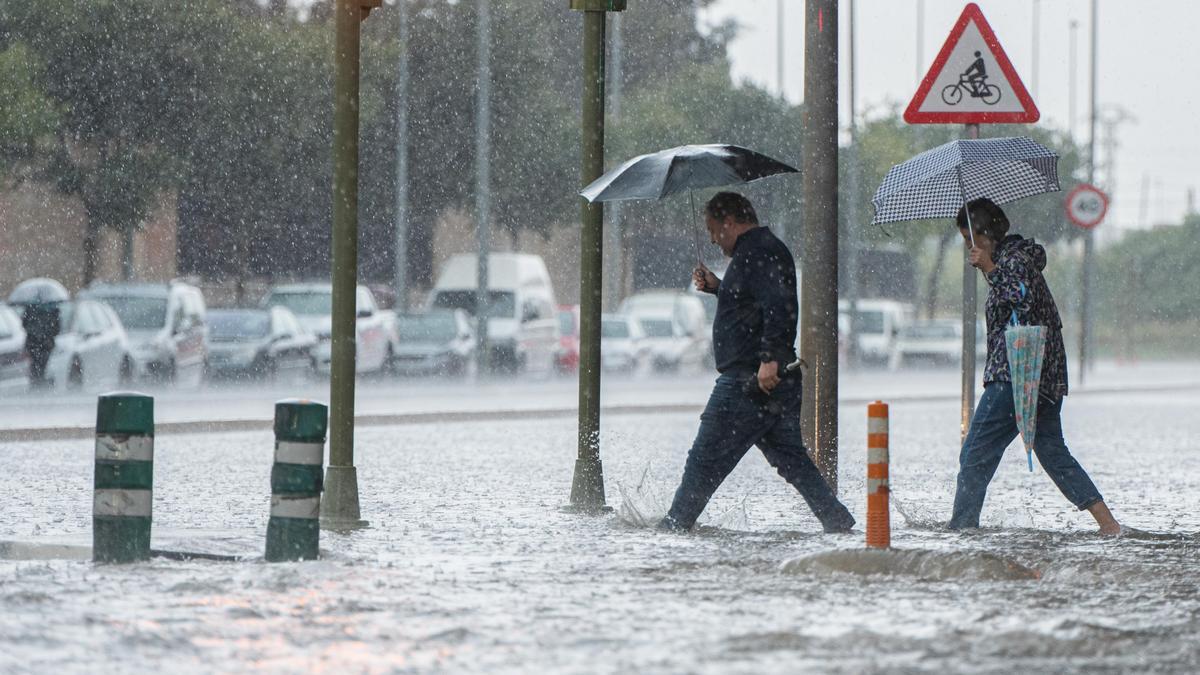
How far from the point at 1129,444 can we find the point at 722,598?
1318 cm

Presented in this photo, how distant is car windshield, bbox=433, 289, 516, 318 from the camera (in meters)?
43.0

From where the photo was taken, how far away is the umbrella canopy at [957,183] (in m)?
10.6

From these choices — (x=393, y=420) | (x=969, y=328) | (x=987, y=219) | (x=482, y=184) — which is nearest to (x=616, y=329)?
(x=482, y=184)

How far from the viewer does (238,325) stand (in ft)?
115

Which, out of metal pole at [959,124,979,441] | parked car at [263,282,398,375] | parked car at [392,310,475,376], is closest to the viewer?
metal pole at [959,124,979,441]

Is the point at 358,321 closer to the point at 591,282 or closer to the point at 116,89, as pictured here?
the point at 116,89

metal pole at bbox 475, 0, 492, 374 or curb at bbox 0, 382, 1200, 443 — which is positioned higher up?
metal pole at bbox 475, 0, 492, 374

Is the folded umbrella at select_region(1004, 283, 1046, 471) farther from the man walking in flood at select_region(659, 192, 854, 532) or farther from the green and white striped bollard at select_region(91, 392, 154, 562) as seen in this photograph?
the green and white striped bollard at select_region(91, 392, 154, 562)

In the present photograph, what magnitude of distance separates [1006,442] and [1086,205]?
23.0 meters

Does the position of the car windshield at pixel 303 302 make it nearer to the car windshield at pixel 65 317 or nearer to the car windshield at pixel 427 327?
the car windshield at pixel 427 327

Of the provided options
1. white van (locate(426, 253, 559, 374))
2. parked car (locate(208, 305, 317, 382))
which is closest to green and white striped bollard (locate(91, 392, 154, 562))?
parked car (locate(208, 305, 317, 382))

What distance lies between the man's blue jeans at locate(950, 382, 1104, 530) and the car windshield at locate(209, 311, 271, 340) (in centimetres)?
2574

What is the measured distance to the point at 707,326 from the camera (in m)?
52.5

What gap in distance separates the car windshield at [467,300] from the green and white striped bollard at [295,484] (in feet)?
112
